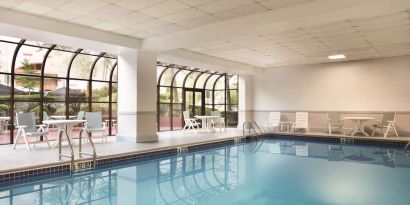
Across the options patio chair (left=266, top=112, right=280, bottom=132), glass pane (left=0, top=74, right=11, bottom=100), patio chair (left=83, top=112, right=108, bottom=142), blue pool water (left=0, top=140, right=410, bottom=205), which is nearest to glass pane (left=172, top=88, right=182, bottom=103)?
patio chair (left=266, top=112, right=280, bottom=132)

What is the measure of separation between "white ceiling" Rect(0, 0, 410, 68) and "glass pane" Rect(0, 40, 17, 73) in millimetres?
2269

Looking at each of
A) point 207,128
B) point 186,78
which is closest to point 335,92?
point 207,128

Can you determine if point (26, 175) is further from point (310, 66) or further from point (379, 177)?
point (310, 66)

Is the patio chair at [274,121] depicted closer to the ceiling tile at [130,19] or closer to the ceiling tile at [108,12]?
the ceiling tile at [130,19]

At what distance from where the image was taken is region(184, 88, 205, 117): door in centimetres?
1263

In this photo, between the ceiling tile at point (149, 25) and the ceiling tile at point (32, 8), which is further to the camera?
the ceiling tile at point (149, 25)

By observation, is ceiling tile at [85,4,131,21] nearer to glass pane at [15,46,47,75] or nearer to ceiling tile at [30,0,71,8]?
ceiling tile at [30,0,71,8]

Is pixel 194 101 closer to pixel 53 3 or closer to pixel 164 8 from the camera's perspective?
pixel 164 8

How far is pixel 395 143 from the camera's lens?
868 cm

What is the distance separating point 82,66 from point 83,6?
3983 mm

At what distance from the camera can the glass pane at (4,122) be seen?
7242mm

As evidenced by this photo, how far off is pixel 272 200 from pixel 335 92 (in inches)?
331

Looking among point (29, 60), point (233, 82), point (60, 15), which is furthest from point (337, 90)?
point (29, 60)

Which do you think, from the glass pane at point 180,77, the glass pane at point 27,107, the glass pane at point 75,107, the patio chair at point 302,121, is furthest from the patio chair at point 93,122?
the patio chair at point 302,121
